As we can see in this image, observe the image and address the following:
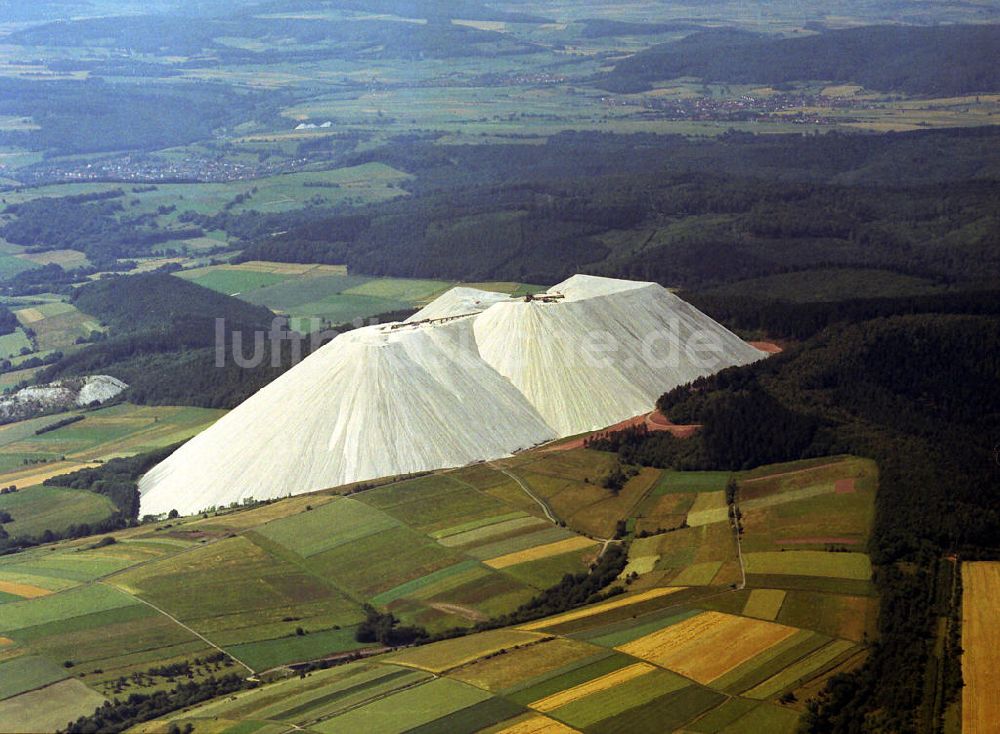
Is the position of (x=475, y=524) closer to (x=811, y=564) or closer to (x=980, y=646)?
(x=811, y=564)

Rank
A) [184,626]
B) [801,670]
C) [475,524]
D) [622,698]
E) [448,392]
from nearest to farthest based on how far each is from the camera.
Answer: [622,698] → [801,670] → [184,626] → [475,524] → [448,392]

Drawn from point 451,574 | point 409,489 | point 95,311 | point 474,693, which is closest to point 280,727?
point 474,693

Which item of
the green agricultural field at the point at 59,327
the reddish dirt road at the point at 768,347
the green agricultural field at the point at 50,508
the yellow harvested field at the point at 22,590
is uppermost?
the reddish dirt road at the point at 768,347

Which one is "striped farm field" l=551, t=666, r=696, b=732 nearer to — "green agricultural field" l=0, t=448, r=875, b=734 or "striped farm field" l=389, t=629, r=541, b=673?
"green agricultural field" l=0, t=448, r=875, b=734

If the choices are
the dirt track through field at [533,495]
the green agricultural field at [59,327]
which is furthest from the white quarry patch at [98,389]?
the dirt track through field at [533,495]

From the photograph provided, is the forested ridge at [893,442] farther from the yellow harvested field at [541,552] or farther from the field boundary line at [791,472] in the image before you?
the yellow harvested field at [541,552]

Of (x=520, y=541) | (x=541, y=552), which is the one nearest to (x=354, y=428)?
(x=520, y=541)
